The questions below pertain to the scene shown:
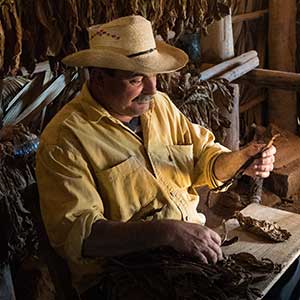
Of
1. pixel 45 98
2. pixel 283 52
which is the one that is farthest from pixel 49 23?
pixel 283 52

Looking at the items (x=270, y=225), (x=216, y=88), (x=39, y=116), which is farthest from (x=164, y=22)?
(x=270, y=225)

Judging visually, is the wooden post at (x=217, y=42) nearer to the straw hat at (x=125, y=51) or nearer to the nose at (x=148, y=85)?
the straw hat at (x=125, y=51)

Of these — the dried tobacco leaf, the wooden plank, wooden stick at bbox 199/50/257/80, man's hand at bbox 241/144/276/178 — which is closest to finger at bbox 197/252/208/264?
the dried tobacco leaf

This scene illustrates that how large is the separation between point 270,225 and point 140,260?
2.20 feet

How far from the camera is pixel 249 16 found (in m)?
5.99

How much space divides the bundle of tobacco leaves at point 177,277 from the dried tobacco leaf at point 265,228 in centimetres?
25

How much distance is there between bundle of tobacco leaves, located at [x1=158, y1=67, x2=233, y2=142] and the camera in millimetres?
3760

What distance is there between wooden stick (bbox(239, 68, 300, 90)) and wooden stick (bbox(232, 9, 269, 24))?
4.06 ft

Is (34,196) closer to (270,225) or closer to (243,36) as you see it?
(270,225)

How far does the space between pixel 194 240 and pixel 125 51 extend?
0.80 meters

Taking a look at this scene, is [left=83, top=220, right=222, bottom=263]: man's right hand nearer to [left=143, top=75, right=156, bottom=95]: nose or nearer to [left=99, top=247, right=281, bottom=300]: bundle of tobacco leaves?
[left=99, top=247, right=281, bottom=300]: bundle of tobacco leaves

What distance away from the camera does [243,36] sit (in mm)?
6176

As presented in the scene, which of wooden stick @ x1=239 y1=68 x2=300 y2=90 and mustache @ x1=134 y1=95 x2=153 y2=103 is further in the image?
wooden stick @ x1=239 y1=68 x2=300 y2=90

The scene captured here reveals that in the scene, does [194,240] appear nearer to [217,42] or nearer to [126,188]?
[126,188]
